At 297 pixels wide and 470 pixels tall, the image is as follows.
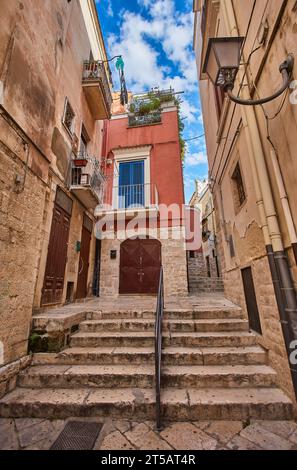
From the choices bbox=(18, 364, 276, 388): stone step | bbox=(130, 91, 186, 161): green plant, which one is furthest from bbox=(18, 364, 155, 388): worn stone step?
bbox=(130, 91, 186, 161): green plant

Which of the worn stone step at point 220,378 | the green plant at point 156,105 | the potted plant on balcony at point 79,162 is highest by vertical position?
the green plant at point 156,105

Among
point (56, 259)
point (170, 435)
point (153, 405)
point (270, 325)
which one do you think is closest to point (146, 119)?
point (56, 259)

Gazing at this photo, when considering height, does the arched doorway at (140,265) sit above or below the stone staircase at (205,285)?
above

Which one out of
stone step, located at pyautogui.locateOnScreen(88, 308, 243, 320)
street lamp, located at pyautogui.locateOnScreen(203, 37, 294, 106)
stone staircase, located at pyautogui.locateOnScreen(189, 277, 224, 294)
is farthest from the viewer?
stone staircase, located at pyautogui.locateOnScreen(189, 277, 224, 294)

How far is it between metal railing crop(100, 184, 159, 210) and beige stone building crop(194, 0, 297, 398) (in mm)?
4928

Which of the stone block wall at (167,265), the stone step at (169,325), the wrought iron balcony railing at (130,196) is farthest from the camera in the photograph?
the wrought iron balcony railing at (130,196)

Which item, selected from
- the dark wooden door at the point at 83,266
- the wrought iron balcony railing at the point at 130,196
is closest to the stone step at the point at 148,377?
the dark wooden door at the point at 83,266

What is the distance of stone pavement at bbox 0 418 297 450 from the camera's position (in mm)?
2080

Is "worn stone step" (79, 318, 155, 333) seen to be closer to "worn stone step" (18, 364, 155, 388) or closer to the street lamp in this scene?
"worn stone step" (18, 364, 155, 388)

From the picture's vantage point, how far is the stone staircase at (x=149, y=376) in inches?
99.6

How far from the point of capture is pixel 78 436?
2250mm

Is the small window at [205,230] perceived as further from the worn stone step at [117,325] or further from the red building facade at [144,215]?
the worn stone step at [117,325]

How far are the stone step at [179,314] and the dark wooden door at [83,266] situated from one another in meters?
2.72

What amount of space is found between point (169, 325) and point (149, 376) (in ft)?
4.09
